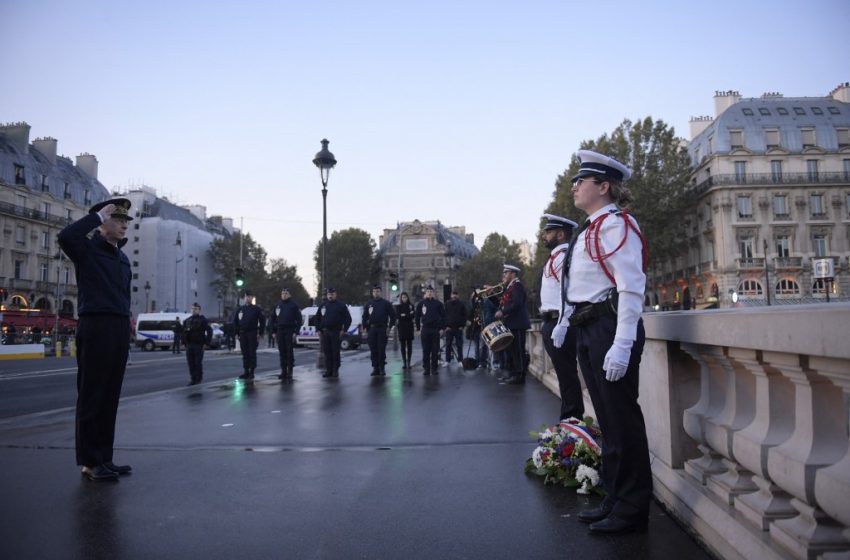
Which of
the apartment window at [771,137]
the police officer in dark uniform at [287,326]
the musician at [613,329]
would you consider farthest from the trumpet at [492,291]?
the apartment window at [771,137]

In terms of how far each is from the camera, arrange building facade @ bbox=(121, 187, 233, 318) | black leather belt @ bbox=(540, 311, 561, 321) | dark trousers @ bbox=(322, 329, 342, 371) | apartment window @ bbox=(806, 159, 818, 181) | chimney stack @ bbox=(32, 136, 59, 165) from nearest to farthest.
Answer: black leather belt @ bbox=(540, 311, 561, 321), dark trousers @ bbox=(322, 329, 342, 371), apartment window @ bbox=(806, 159, 818, 181), chimney stack @ bbox=(32, 136, 59, 165), building facade @ bbox=(121, 187, 233, 318)

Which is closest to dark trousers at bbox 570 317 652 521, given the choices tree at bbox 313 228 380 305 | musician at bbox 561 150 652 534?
musician at bbox 561 150 652 534

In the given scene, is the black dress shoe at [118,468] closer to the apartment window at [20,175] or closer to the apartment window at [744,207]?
the apartment window at [744,207]

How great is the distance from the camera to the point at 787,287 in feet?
186

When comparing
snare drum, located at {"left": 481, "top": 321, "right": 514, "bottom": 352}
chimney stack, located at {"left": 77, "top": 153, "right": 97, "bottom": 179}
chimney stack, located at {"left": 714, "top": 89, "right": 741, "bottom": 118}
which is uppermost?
chimney stack, located at {"left": 714, "top": 89, "right": 741, "bottom": 118}

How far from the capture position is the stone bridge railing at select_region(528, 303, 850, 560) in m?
2.00

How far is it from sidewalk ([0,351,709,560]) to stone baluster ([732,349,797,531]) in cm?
47

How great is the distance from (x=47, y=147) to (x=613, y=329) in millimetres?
73790

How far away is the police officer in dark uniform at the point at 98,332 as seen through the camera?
14.7 ft

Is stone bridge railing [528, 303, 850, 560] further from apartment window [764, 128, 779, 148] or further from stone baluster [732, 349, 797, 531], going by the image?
apartment window [764, 128, 779, 148]

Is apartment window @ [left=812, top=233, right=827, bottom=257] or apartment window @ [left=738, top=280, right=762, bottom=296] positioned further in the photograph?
apartment window @ [left=812, top=233, right=827, bottom=257]

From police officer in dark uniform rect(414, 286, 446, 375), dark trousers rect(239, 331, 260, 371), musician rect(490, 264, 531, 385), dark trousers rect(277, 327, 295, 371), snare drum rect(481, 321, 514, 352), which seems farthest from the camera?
police officer in dark uniform rect(414, 286, 446, 375)

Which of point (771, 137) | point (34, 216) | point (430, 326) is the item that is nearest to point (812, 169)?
point (771, 137)

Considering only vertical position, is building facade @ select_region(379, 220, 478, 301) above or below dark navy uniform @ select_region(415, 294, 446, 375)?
above
